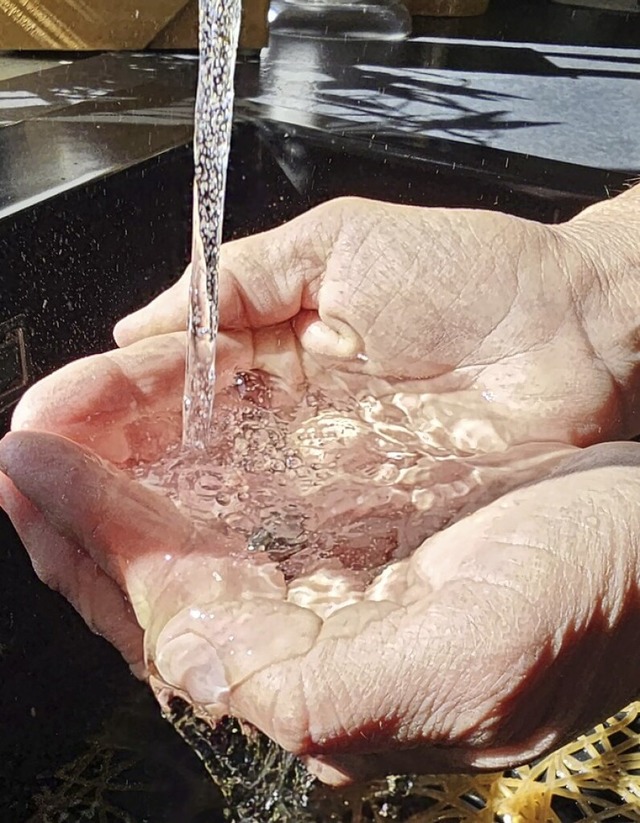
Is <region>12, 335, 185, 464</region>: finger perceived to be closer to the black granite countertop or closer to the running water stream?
the running water stream

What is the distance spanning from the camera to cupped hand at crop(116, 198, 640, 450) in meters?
0.73

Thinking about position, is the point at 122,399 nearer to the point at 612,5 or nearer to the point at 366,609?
the point at 366,609

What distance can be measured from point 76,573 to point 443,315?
344mm

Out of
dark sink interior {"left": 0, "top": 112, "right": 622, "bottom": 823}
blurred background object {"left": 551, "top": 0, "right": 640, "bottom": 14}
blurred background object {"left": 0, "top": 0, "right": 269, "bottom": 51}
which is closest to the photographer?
dark sink interior {"left": 0, "top": 112, "right": 622, "bottom": 823}

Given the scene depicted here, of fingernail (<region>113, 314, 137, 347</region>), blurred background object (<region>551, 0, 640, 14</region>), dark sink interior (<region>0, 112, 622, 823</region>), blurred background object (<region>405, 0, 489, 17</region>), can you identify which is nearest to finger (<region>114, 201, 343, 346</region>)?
fingernail (<region>113, 314, 137, 347</region>)

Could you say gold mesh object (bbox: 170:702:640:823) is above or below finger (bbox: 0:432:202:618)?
below

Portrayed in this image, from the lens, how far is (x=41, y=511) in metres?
0.54

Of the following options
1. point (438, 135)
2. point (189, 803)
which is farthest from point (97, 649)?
point (438, 135)

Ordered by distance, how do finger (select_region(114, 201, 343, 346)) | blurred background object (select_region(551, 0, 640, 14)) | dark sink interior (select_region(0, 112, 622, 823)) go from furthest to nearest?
blurred background object (select_region(551, 0, 640, 14))
dark sink interior (select_region(0, 112, 622, 823))
finger (select_region(114, 201, 343, 346))

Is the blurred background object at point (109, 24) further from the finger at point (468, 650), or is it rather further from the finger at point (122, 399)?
the finger at point (468, 650)

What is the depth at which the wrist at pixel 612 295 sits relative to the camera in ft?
2.50

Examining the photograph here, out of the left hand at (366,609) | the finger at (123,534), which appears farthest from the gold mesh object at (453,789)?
the finger at (123,534)

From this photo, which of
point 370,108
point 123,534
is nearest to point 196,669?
point 123,534

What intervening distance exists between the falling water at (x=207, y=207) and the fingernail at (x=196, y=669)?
8.1 inches
